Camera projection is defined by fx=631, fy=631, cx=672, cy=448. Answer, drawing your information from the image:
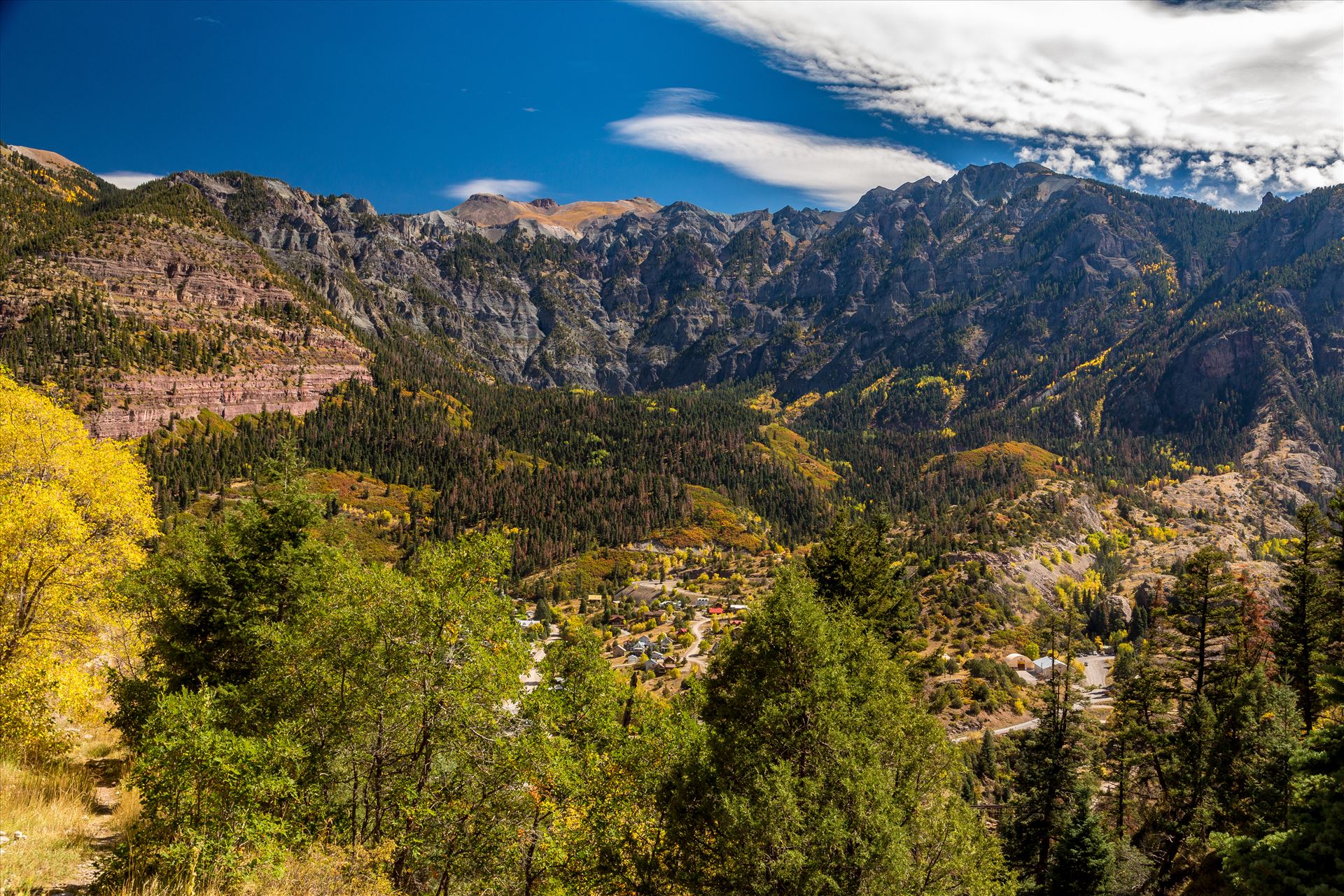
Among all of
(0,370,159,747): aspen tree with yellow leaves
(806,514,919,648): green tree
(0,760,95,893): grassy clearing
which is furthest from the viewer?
(806,514,919,648): green tree

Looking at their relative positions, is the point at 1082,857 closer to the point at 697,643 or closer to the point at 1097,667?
the point at 697,643

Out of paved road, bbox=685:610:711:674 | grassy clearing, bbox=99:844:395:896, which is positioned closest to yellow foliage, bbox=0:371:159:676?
grassy clearing, bbox=99:844:395:896

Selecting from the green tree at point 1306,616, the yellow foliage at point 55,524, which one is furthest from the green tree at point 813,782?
the green tree at point 1306,616

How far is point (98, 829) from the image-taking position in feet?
54.9

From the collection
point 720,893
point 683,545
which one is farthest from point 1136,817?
point 683,545

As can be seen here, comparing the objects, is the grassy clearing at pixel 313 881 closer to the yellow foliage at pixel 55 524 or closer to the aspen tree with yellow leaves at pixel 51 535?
the aspen tree with yellow leaves at pixel 51 535

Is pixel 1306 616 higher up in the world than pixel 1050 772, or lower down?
higher up

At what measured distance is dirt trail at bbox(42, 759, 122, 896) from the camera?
1257 centimetres

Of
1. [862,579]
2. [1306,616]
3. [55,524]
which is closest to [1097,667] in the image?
[1306,616]

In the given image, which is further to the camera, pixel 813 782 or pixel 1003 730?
pixel 1003 730

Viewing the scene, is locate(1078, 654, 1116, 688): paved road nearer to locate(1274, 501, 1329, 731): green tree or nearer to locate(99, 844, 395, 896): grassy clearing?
locate(1274, 501, 1329, 731): green tree

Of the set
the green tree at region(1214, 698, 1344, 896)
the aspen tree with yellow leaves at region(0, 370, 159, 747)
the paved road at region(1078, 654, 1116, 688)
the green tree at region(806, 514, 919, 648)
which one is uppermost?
the aspen tree with yellow leaves at region(0, 370, 159, 747)

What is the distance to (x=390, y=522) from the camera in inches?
6801

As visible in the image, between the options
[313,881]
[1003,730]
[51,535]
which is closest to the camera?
[313,881]
